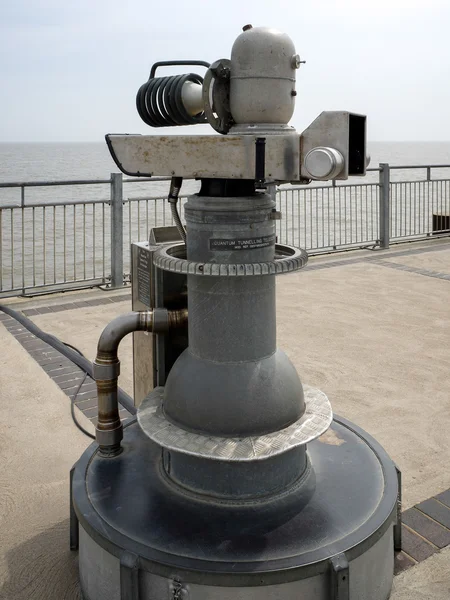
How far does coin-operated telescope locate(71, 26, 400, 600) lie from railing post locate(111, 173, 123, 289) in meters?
5.22

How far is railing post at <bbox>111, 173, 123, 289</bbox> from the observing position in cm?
796

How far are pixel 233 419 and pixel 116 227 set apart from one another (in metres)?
5.93

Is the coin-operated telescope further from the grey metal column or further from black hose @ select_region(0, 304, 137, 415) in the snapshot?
black hose @ select_region(0, 304, 137, 415)

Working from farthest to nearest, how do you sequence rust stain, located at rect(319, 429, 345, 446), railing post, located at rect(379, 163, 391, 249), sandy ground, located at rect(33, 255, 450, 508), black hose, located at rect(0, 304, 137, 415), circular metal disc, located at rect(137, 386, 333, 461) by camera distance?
railing post, located at rect(379, 163, 391, 249) → black hose, located at rect(0, 304, 137, 415) → sandy ground, located at rect(33, 255, 450, 508) → rust stain, located at rect(319, 429, 345, 446) → circular metal disc, located at rect(137, 386, 333, 461)

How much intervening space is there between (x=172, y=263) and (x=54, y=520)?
1.60 m

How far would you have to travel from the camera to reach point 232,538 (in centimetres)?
242

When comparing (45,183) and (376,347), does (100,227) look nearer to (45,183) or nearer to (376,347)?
(45,183)

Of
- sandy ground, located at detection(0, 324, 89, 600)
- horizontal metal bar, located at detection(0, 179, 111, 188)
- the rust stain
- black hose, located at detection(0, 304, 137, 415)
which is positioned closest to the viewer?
sandy ground, located at detection(0, 324, 89, 600)

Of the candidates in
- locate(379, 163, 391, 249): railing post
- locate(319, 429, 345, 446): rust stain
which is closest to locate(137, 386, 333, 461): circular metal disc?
locate(319, 429, 345, 446): rust stain

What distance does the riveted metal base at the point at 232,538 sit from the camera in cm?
226

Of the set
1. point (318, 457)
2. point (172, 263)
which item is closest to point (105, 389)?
point (172, 263)

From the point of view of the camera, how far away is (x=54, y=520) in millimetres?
3244

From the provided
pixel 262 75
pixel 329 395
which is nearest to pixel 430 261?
pixel 329 395

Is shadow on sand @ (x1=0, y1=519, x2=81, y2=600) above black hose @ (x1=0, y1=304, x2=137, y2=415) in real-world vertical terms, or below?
below
